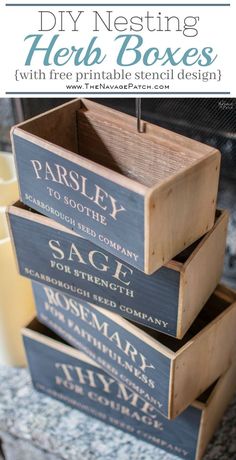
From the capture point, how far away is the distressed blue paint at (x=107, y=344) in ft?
2.99

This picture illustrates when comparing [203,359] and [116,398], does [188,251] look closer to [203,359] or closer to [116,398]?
[203,359]

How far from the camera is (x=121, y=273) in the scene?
85 centimetres

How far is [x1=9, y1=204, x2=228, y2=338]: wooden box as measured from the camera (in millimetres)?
832

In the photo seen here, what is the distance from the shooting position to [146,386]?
3.11 feet

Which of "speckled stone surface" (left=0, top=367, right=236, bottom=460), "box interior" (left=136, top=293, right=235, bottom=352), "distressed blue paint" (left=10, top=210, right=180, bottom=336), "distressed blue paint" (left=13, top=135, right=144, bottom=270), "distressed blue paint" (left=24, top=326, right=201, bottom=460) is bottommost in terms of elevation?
"speckled stone surface" (left=0, top=367, right=236, bottom=460)

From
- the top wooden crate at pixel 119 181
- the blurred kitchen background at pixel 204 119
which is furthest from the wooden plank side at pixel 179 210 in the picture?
the blurred kitchen background at pixel 204 119

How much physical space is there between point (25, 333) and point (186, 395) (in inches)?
11.7

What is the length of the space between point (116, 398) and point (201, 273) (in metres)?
0.30

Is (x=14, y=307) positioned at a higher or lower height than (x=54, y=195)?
lower

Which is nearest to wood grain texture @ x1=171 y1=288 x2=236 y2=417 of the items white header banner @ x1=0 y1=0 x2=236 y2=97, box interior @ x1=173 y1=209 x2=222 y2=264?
box interior @ x1=173 y1=209 x2=222 y2=264

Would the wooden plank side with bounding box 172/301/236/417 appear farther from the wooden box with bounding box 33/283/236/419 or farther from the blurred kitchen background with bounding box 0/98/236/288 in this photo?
the blurred kitchen background with bounding box 0/98/236/288

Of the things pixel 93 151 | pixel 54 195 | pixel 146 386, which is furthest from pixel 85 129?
pixel 146 386

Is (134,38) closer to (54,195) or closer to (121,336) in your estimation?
(54,195)

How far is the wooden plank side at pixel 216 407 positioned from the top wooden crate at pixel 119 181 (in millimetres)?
303
